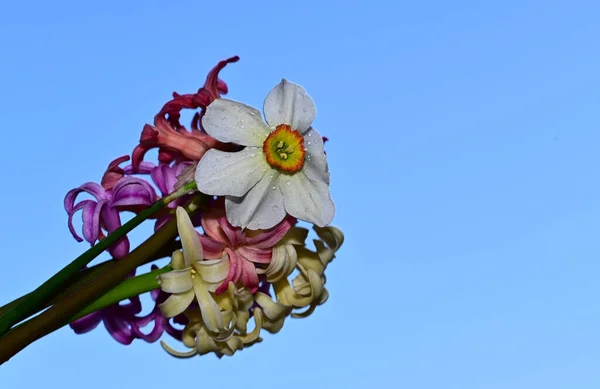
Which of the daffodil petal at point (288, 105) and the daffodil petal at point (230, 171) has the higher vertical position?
the daffodil petal at point (288, 105)

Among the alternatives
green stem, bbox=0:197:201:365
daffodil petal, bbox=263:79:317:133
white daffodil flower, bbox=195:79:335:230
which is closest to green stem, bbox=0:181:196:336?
green stem, bbox=0:197:201:365

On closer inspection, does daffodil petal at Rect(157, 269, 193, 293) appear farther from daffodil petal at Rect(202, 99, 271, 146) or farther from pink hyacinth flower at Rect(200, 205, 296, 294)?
daffodil petal at Rect(202, 99, 271, 146)

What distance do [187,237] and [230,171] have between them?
0.11 m

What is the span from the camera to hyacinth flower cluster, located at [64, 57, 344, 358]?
1.06m

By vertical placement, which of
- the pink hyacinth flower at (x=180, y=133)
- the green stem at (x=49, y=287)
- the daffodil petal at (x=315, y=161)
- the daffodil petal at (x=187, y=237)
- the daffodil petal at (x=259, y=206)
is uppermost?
the pink hyacinth flower at (x=180, y=133)

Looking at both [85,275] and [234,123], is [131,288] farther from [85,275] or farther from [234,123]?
[234,123]

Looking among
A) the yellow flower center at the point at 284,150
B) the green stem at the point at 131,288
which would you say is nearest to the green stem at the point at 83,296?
the green stem at the point at 131,288

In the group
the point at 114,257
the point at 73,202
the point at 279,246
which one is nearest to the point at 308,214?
the point at 279,246

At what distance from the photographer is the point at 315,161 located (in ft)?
3.59

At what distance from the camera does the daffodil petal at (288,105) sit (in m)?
1.09

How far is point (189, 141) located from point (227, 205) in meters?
0.16

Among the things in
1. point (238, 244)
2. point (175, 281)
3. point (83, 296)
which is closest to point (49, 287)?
point (83, 296)

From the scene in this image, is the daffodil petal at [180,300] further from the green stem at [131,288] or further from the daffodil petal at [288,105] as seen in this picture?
the daffodil petal at [288,105]

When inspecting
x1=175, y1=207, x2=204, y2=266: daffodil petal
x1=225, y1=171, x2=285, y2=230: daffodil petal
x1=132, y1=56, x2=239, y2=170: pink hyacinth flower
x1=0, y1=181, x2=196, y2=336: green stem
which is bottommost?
x1=0, y1=181, x2=196, y2=336: green stem
